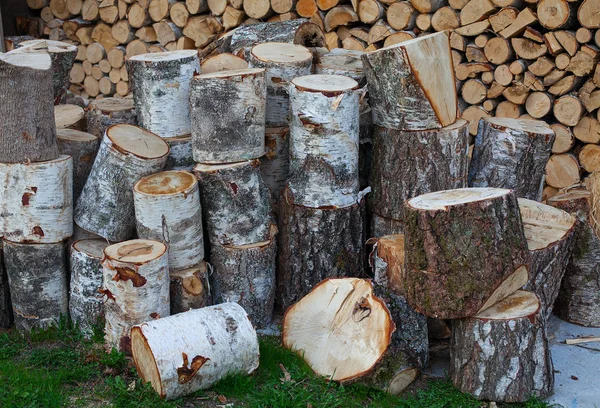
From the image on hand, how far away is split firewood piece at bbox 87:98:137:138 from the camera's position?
4.31 m

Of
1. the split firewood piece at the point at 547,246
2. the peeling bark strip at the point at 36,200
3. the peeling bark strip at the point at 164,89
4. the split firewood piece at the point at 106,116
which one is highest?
the peeling bark strip at the point at 164,89

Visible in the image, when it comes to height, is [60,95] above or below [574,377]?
above

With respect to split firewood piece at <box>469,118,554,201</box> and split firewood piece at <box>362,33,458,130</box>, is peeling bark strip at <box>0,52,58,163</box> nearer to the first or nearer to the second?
split firewood piece at <box>362,33,458,130</box>

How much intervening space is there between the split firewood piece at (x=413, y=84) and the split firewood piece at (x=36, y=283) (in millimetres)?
1946

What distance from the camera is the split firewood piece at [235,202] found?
3.87 m

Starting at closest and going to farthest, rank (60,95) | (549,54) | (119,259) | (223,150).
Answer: (119,259)
(223,150)
(60,95)
(549,54)

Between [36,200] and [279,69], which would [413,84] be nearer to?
[279,69]

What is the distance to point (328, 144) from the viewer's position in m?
3.91

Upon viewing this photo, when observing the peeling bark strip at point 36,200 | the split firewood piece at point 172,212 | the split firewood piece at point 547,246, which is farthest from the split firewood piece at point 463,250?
the peeling bark strip at point 36,200

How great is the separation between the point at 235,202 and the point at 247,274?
42cm

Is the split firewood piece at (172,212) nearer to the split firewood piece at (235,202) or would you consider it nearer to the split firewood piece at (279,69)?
the split firewood piece at (235,202)

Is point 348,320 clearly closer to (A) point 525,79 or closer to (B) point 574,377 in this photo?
(B) point 574,377

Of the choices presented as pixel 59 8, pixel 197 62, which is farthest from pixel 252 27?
pixel 59 8

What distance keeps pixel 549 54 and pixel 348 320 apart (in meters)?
2.95
